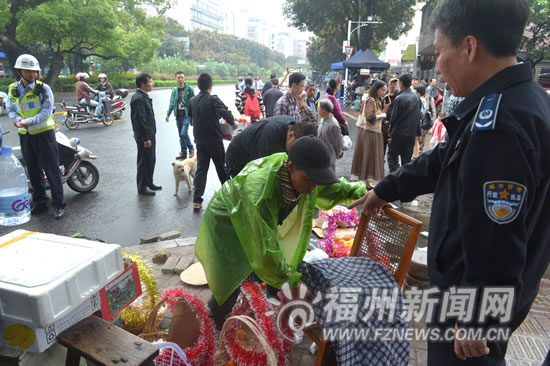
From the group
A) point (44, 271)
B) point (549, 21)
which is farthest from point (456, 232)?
point (549, 21)

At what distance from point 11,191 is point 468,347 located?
502 cm

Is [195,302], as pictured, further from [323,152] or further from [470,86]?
[470,86]

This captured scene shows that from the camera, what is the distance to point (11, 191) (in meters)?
4.45

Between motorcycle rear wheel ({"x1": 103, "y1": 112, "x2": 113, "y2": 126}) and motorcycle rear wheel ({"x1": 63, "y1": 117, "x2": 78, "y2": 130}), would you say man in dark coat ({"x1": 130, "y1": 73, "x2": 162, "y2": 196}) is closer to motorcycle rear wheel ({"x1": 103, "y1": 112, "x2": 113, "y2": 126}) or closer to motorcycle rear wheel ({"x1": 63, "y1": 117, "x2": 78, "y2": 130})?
motorcycle rear wheel ({"x1": 63, "y1": 117, "x2": 78, "y2": 130})

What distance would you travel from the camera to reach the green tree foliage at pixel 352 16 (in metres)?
26.0

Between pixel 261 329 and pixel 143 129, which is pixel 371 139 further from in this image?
pixel 261 329

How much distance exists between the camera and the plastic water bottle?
14.3 ft

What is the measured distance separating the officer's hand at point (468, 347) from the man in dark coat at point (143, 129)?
5384mm

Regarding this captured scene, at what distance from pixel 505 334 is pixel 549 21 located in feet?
43.5

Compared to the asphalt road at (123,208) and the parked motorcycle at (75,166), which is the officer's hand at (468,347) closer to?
the asphalt road at (123,208)

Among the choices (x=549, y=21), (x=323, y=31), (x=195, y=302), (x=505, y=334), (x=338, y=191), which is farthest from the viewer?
(x=323, y=31)

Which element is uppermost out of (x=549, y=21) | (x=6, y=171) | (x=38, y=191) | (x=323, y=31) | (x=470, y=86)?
(x=323, y=31)

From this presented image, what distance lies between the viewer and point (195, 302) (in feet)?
7.30

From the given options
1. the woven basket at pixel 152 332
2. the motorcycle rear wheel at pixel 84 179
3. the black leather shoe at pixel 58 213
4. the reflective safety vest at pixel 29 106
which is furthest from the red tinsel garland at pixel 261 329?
the motorcycle rear wheel at pixel 84 179
